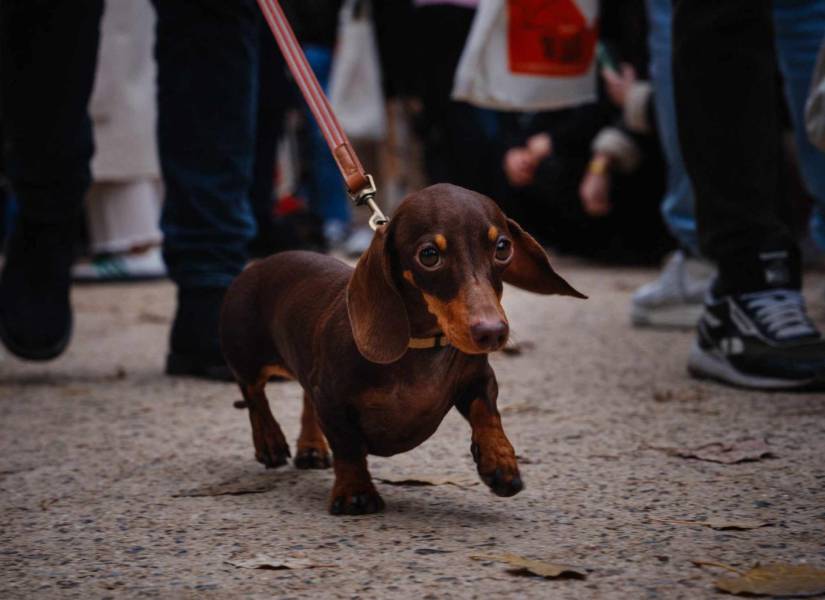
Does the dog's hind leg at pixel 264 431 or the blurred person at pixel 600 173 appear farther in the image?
the blurred person at pixel 600 173

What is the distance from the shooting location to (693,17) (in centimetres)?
297

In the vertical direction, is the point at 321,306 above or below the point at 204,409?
above

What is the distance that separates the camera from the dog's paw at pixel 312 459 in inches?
91.1

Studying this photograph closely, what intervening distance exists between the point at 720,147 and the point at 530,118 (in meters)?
4.03

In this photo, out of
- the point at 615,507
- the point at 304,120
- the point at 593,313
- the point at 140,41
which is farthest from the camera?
the point at 304,120

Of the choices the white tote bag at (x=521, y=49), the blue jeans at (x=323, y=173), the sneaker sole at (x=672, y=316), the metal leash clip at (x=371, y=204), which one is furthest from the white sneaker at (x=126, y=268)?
the metal leash clip at (x=371, y=204)

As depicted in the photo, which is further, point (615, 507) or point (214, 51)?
point (214, 51)

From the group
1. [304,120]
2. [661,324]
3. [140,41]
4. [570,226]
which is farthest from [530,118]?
[661,324]

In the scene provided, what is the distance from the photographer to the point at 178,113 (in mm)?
3217

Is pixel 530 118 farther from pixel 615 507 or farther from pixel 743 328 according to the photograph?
pixel 615 507

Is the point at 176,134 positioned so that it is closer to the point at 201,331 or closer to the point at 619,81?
the point at 201,331

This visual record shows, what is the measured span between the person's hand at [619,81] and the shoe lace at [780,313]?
118 inches

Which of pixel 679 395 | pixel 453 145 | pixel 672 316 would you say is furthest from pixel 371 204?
pixel 453 145

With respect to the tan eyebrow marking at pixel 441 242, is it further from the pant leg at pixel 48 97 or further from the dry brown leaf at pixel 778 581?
the pant leg at pixel 48 97
